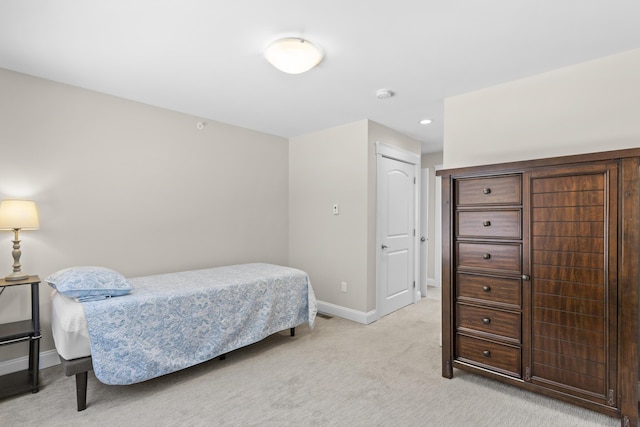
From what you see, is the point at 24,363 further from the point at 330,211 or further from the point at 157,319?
the point at 330,211

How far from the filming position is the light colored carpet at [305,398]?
1.98 meters

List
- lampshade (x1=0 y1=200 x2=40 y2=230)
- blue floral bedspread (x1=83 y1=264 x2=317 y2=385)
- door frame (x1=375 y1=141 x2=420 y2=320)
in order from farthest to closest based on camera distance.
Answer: door frame (x1=375 y1=141 x2=420 y2=320)
lampshade (x1=0 y1=200 x2=40 y2=230)
blue floral bedspread (x1=83 y1=264 x2=317 y2=385)

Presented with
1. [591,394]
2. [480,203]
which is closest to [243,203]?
[480,203]

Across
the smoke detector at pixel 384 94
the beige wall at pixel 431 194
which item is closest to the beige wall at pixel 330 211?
the smoke detector at pixel 384 94

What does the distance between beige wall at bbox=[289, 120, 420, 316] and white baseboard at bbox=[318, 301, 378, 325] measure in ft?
0.11

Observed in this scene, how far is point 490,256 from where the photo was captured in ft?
7.59

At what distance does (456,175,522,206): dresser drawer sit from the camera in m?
2.21

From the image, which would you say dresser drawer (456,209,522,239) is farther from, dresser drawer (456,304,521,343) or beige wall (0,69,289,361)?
beige wall (0,69,289,361)

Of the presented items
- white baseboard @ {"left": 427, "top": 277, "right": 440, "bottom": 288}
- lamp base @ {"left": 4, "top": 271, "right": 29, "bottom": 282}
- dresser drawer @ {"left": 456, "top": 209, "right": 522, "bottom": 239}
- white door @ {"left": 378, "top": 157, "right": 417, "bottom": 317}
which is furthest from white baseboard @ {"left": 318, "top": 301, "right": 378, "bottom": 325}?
lamp base @ {"left": 4, "top": 271, "right": 29, "bottom": 282}

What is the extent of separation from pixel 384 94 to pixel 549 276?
6.36 feet

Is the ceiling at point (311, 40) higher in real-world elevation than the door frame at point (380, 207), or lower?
higher

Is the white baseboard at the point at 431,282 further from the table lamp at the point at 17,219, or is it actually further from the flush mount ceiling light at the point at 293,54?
the table lamp at the point at 17,219

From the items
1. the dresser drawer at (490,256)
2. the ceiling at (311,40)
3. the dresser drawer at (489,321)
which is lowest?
the dresser drawer at (489,321)

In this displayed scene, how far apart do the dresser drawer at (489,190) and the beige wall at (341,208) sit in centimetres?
→ 142
